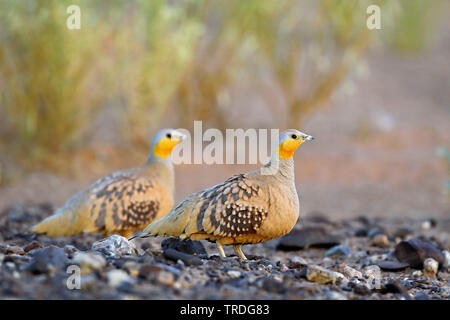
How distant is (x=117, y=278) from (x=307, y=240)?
3.52 m

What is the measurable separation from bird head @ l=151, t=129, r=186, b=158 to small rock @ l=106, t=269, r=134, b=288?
2873 mm

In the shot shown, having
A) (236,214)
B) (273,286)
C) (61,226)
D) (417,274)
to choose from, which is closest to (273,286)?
(273,286)

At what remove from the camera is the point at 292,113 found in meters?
13.7

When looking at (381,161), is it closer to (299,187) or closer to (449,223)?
(299,187)

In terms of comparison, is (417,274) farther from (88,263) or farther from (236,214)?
(88,263)

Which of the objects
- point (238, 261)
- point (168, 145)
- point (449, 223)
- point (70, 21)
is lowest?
point (449, 223)

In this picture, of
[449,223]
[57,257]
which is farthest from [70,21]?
[57,257]

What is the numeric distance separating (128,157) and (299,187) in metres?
3.50

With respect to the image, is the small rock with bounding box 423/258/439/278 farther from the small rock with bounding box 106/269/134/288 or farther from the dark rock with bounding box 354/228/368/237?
the small rock with bounding box 106/269/134/288

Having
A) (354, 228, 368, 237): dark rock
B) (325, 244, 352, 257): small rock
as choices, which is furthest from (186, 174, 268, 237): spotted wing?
(354, 228, 368, 237): dark rock

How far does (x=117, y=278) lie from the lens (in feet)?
11.1

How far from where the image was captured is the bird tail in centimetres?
580

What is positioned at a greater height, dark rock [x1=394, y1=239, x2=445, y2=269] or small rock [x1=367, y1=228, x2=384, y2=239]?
dark rock [x1=394, y1=239, x2=445, y2=269]

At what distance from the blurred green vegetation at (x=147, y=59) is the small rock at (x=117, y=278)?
317 inches
